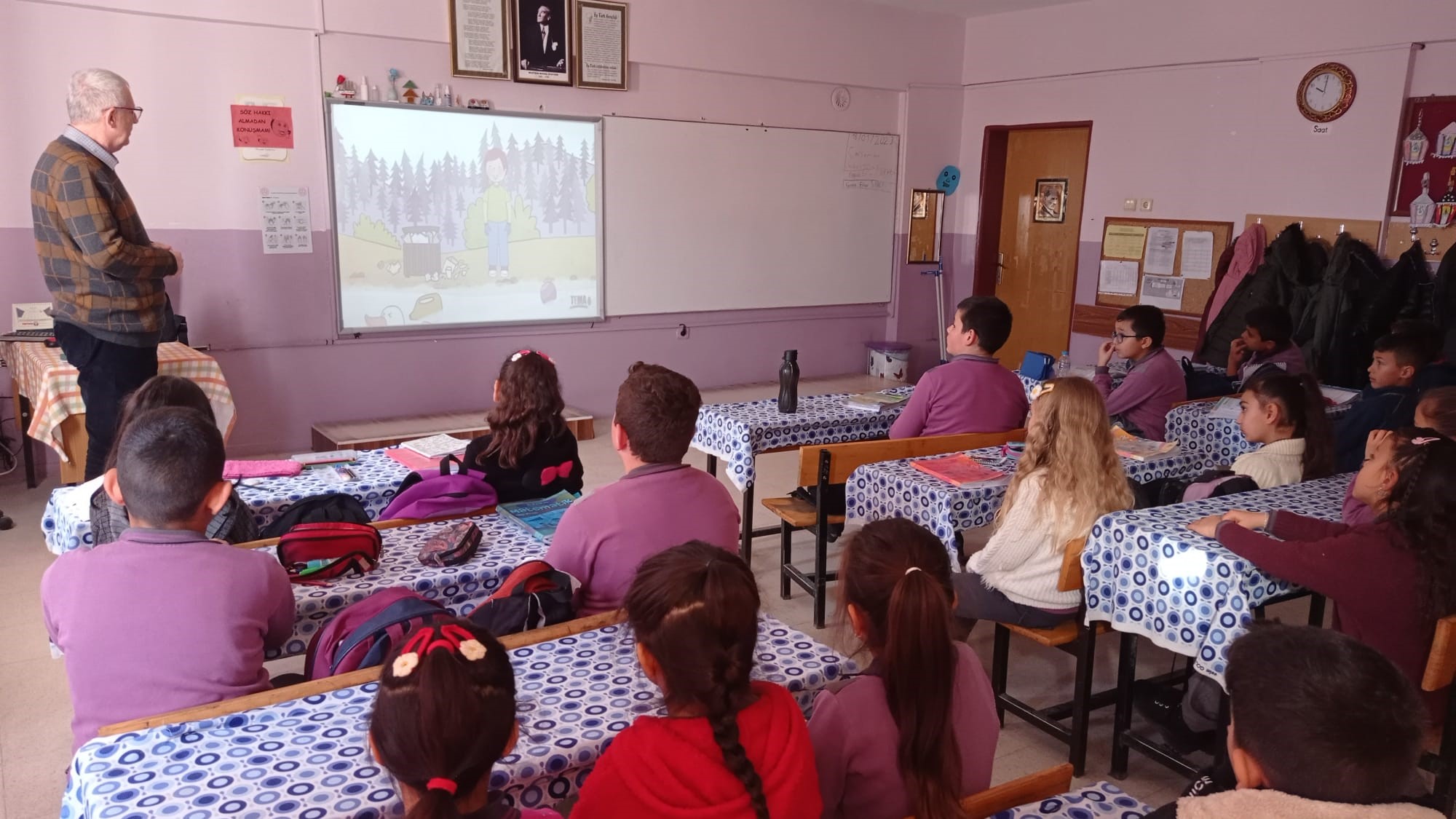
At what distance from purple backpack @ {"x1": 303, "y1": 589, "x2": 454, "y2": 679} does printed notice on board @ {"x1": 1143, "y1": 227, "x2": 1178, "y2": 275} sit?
6.13 m

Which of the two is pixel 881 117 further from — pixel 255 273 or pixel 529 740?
pixel 529 740

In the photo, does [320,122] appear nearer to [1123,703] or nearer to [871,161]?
[871,161]

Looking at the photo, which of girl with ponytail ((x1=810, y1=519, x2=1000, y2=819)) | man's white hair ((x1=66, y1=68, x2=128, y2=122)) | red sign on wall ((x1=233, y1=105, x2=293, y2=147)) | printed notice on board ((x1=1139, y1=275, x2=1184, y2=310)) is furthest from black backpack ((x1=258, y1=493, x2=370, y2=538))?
printed notice on board ((x1=1139, y1=275, x2=1184, y2=310))

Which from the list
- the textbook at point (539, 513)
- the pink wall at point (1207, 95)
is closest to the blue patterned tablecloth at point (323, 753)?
the textbook at point (539, 513)

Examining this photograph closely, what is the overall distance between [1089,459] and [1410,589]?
77cm

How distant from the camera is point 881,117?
766cm

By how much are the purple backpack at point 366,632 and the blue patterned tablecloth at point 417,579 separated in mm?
82

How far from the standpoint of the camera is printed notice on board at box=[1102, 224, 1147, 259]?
6863 mm

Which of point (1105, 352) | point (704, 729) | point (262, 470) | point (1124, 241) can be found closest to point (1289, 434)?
point (1105, 352)

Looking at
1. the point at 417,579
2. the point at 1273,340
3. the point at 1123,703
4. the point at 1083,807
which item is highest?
the point at 1273,340

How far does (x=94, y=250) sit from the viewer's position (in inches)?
136

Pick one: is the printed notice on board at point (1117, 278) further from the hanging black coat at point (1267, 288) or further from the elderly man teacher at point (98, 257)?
Result: the elderly man teacher at point (98, 257)

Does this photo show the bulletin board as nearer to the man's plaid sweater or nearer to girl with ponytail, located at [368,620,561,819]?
the man's plaid sweater

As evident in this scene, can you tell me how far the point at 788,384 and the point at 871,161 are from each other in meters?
4.33
